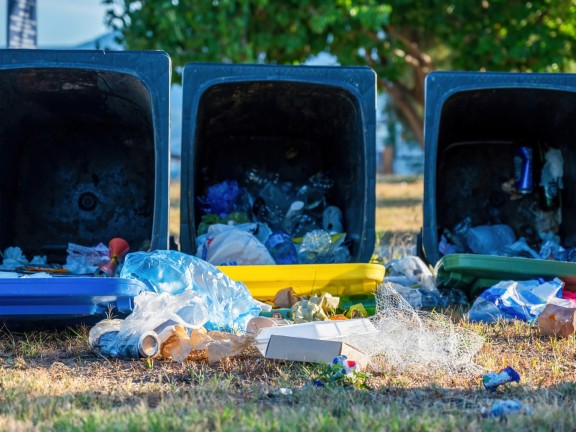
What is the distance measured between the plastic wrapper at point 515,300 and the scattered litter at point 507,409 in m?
1.57

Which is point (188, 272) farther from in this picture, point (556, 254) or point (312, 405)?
point (556, 254)

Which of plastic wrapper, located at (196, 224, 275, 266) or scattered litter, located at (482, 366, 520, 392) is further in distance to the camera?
plastic wrapper, located at (196, 224, 275, 266)

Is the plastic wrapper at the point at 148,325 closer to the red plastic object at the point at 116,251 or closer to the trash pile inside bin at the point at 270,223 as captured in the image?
the trash pile inside bin at the point at 270,223

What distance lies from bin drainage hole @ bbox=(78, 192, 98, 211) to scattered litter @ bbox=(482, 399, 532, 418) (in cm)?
348

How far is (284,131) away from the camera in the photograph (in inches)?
240

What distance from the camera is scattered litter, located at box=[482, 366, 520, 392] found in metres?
3.19

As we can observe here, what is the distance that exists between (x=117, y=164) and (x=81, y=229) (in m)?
0.47

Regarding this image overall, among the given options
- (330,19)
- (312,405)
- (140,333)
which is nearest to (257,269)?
(140,333)

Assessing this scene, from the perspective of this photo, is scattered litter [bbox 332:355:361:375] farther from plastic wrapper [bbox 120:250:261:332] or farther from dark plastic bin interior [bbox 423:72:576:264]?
dark plastic bin interior [bbox 423:72:576:264]

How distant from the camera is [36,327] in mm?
4023

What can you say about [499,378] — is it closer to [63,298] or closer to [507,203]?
[63,298]

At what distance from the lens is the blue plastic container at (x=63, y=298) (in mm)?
3768

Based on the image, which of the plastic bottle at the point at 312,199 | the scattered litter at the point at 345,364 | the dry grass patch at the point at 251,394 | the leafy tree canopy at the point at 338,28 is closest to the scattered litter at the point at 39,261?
the dry grass patch at the point at 251,394

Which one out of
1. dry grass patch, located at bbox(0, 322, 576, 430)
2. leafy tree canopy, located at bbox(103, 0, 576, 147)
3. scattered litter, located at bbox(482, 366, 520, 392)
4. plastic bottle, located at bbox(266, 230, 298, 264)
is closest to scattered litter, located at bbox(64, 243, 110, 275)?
plastic bottle, located at bbox(266, 230, 298, 264)
